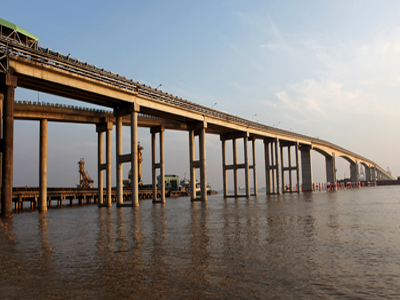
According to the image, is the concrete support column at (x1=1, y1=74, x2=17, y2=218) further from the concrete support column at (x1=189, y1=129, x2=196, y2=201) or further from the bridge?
the concrete support column at (x1=189, y1=129, x2=196, y2=201)

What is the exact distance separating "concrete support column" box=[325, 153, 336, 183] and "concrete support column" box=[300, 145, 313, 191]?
76.1ft

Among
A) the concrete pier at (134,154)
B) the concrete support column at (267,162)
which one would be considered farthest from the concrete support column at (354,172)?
the concrete pier at (134,154)

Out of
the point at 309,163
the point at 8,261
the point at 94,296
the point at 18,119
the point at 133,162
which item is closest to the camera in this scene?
the point at 94,296

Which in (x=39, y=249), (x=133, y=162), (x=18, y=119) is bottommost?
(x=39, y=249)

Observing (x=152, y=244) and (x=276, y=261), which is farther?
(x=152, y=244)

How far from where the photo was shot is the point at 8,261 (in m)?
12.6

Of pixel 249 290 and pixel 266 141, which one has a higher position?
pixel 266 141

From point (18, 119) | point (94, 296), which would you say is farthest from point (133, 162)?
point (94, 296)

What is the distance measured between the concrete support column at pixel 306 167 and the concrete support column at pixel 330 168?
2319cm

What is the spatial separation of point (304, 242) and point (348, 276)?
554 centimetres

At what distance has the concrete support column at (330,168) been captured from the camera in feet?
501

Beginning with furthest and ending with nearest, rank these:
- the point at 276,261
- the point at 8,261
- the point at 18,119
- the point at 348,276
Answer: the point at 18,119, the point at 8,261, the point at 276,261, the point at 348,276

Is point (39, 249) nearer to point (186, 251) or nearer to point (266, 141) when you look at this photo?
point (186, 251)

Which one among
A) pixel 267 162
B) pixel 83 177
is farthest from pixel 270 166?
pixel 83 177
